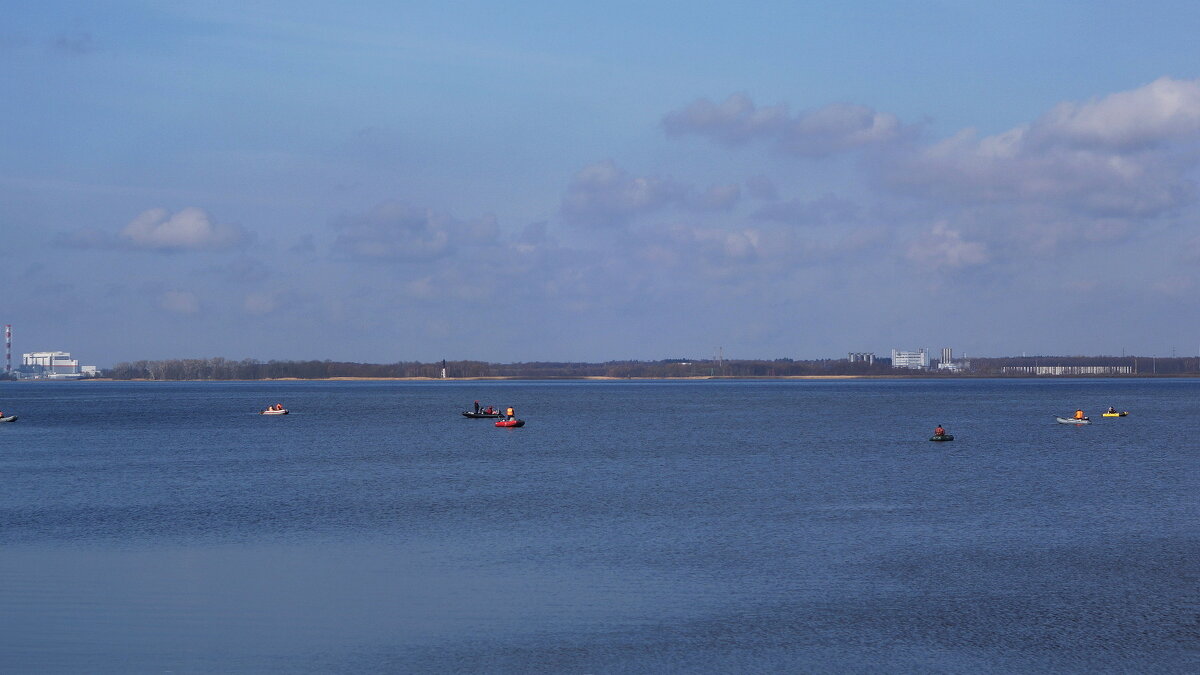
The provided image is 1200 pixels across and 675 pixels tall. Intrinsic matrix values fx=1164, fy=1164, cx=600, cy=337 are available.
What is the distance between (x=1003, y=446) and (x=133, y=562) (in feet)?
208

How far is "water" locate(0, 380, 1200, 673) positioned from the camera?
79.7ft

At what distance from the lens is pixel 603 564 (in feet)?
111

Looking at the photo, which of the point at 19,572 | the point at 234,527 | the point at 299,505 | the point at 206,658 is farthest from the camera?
the point at 299,505

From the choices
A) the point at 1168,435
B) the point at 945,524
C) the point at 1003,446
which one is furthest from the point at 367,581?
the point at 1168,435

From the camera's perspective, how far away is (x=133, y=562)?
3412 cm

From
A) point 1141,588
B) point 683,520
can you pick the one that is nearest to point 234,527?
point 683,520

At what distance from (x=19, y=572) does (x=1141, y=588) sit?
98.8 feet

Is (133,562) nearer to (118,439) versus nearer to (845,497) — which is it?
(845,497)

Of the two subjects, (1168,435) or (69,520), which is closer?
(69,520)

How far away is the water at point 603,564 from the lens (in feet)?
79.7

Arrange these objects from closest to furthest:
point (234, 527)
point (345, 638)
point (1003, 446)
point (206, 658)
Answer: point (206, 658) → point (345, 638) → point (234, 527) → point (1003, 446)

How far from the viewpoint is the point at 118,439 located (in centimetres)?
9444

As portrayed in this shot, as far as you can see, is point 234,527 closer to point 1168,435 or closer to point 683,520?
point 683,520

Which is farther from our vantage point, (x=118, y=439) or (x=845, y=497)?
(x=118, y=439)
